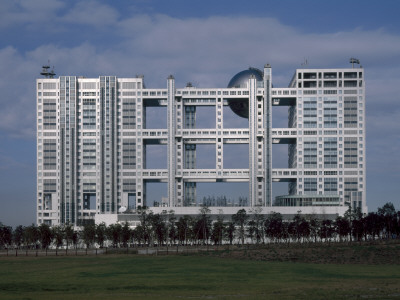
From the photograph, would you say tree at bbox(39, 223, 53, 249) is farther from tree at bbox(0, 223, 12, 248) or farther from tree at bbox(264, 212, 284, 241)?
tree at bbox(264, 212, 284, 241)

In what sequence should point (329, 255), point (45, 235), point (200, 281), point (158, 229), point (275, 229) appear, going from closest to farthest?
point (200, 281), point (329, 255), point (45, 235), point (158, 229), point (275, 229)

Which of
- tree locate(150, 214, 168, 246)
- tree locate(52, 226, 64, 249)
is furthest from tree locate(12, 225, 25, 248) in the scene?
tree locate(150, 214, 168, 246)

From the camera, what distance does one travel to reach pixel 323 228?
177m

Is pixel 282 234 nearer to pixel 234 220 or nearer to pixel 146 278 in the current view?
pixel 234 220

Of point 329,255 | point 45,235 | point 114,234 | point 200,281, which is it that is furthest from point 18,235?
point 200,281

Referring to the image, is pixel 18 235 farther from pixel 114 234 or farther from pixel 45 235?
pixel 114 234

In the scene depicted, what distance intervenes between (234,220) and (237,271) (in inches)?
3892

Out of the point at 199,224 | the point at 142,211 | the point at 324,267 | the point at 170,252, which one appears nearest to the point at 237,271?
the point at 324,267

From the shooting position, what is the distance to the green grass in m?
63.3

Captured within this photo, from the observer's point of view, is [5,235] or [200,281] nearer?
[200,281]

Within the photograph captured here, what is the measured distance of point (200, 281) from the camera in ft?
250

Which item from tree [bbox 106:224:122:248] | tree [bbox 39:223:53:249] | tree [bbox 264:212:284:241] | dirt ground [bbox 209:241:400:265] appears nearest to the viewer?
dirt ground [bbox 209:241:400:265]

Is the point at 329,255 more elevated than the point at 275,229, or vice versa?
the point at 329,255

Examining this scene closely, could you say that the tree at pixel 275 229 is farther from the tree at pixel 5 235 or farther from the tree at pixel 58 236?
the tree at pixel 5 235
